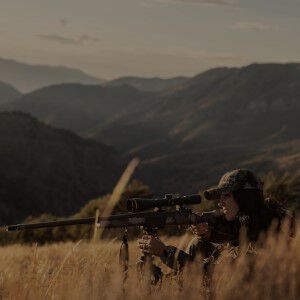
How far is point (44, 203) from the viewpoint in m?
94.1

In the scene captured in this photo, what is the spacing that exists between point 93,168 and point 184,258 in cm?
11727

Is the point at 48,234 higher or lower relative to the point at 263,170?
lower

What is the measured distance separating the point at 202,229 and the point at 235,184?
20.7 inches

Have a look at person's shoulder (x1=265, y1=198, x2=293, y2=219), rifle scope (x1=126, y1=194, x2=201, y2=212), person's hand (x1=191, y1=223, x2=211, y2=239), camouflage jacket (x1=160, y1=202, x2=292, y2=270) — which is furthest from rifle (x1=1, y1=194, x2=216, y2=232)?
person's shoulder (x1=265, y1=198, x2=293, y2=219)

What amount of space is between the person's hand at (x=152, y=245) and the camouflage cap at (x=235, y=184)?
68 centimetres

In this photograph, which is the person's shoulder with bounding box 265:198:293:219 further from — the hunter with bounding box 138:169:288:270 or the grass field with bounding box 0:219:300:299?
the grass field with bounding box 0:219:300:299

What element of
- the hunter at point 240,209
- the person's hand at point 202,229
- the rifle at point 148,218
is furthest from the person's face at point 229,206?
the rifle at point 148,218

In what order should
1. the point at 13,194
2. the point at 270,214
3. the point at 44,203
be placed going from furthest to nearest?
the point at 44,203 → the point at 13,194 → the point at 270,214

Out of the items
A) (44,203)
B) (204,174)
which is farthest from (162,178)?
(44,203)

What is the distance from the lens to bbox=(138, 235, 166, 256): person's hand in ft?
16.5

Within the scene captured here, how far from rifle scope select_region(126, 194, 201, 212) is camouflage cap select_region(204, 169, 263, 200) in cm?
28

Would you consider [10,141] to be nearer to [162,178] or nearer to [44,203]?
[44,203]

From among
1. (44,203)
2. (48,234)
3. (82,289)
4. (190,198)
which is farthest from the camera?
(44,203)

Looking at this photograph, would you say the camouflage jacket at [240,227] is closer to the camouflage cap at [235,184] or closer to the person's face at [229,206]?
the person's face at [229,206]
